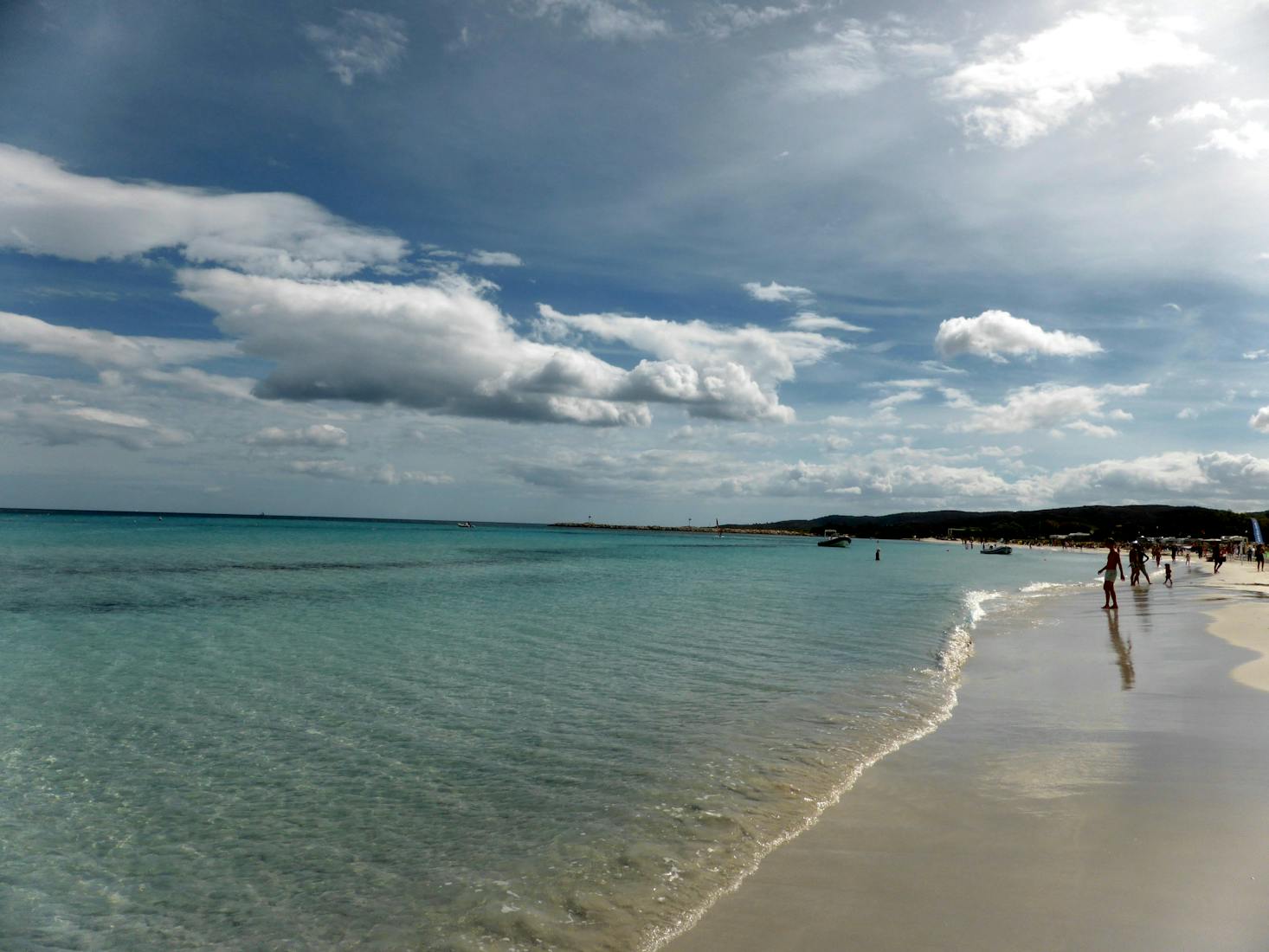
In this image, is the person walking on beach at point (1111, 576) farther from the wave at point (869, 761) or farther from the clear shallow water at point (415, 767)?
the clear shallow water at point (415, 767)

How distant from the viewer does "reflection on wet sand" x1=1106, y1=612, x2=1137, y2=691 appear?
12738 millimetres

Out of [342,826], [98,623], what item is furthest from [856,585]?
[342,826]

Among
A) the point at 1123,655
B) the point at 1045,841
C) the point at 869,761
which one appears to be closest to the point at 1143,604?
the point at 1123,655

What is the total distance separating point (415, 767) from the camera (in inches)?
335

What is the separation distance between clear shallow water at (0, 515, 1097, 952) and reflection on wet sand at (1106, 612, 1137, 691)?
9.99ft

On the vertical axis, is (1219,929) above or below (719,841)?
above

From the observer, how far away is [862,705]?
11.4 metres

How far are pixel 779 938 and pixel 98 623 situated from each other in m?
21.5

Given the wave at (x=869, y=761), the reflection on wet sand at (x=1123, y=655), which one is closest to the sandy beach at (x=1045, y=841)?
the wave at (x=869, y=761)

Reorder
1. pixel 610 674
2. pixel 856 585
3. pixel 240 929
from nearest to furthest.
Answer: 1. pixel 240 929
2. pixel 610 674
3. pixel 856 585

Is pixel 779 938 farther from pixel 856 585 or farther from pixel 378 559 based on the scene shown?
pixel 378 559

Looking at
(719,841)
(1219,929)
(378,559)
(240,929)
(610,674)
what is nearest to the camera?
(1219,929)

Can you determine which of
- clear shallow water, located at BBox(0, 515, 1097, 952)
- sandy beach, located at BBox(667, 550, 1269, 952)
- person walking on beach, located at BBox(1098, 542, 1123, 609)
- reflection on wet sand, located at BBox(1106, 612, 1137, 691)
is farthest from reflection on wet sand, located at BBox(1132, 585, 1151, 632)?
sandy beach, located at BBox(667, 550, 1269, 952)

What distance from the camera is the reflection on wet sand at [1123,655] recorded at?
12.7 meters
